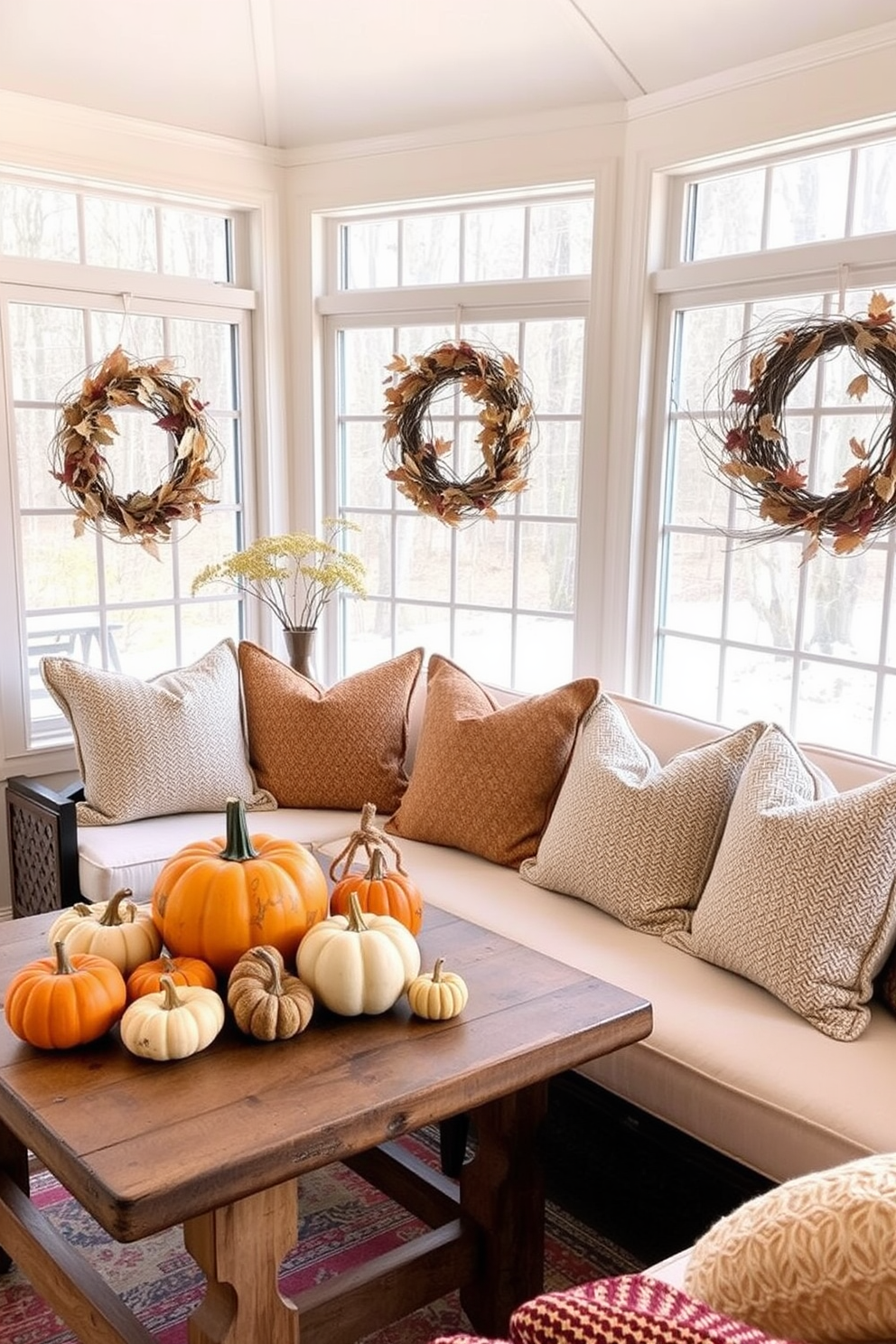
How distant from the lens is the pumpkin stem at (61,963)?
5.97 feet

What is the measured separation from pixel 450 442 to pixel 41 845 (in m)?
1.70

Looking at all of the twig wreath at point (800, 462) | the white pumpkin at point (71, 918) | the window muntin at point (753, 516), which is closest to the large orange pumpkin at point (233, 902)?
the white pumpkin at point (71, 918)

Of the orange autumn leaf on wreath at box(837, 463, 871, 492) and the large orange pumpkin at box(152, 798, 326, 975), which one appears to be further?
the orange autumn leaf on wreath at box(837, 463, 871, 492)

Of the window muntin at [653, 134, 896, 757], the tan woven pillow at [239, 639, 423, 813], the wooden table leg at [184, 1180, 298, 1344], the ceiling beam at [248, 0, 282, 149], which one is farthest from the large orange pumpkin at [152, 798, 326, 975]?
the ceiling beam at [248, 0, 282, 149]

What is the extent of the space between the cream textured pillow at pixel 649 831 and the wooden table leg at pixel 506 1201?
65 centimetres

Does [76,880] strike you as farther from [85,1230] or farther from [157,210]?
[157,210]

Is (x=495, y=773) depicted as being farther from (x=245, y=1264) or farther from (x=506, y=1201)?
(x=245, y=1264)

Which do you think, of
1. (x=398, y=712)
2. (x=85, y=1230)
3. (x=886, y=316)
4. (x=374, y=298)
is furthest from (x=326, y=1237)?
(x=374, y=298)

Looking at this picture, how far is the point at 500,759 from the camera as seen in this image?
3102mm

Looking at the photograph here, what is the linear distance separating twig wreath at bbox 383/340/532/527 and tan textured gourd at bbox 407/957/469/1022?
1.99 metres

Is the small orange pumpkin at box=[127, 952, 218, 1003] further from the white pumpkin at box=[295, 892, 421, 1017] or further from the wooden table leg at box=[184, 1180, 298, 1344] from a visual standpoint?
the wooden table leg at box=[184, 1180, 298, 1344]

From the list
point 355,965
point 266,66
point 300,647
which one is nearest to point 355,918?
point 355,965

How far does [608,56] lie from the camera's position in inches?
133

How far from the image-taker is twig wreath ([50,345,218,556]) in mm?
3549
